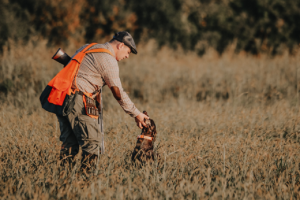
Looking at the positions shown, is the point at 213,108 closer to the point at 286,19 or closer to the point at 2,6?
the point at 2,6

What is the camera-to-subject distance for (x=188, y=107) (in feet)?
20.1

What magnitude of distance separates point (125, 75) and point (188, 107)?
9.28 feet

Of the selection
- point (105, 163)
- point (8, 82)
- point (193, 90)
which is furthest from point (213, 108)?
point (8, 82)

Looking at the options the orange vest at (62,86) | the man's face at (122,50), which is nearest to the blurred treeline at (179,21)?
the man's face at (122,50)

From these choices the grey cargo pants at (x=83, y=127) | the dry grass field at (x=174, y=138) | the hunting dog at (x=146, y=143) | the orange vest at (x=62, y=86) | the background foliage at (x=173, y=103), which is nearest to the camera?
the dry grass field at (x=174, y=138)

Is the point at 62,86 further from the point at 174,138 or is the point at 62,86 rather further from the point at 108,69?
the point at 174,138

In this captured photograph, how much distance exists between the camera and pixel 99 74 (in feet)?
10.2

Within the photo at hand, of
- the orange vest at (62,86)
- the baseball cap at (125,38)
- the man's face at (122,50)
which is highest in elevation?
the baseball cap at (125,38)

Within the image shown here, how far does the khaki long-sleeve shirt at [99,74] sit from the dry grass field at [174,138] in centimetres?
77

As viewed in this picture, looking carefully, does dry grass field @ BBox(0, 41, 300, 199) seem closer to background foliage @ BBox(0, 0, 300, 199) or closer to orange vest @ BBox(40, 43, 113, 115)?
background foliage @ BBox(0, 0, 300, 199)

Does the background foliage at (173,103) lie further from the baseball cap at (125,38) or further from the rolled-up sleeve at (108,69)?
the baseball cap at (125,38)

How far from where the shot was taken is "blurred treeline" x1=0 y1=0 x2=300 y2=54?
46.4 feet

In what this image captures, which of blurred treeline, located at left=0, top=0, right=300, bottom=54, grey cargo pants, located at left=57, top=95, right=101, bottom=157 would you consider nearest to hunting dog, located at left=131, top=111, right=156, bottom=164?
Answer: grey cargo pants, located at left=57, top=95, right=101, bottom=157

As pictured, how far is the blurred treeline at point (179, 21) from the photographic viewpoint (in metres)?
14.1
